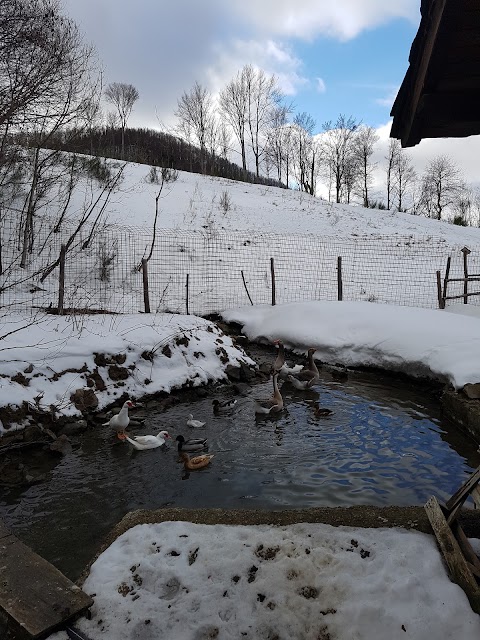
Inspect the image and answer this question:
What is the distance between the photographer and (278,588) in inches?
101

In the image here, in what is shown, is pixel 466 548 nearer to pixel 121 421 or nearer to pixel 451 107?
pixel 451 107

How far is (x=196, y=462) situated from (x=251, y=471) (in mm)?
662

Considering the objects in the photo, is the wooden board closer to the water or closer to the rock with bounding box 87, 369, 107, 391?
the water

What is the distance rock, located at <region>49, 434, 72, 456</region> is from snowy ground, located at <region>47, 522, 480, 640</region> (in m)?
2.89

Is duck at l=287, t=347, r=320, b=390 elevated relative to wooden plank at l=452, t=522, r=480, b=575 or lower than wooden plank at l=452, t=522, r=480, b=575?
lower

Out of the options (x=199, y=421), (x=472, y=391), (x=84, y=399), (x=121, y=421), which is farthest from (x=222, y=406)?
(x=472, y=391)

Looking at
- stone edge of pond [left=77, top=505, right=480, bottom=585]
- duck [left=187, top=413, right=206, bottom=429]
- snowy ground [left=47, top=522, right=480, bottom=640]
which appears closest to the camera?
snowy ground [left=47, top=522, right=480, bottom=640]

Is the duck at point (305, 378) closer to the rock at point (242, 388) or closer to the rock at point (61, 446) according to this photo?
the rock at point (242, 388)

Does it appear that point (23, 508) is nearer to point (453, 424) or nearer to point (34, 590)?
point (34, 590)

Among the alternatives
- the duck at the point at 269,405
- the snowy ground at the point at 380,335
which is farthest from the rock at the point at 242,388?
the snowy ground at the point at 380,335

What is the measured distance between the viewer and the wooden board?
95.5 inches

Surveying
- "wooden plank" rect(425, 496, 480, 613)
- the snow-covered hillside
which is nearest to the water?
"wooden plank" rect(425, 496, 480, 613)

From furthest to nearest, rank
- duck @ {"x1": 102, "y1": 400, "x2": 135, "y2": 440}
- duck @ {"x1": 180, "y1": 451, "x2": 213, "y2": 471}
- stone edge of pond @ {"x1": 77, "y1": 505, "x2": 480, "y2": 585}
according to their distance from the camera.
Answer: duck @ {"x1": 102, "y1": 400, "x2": 135, "y2": 440} < duck @ {"x1": 180, "y1": 451, "x2": 213, "y2": 471} < stone edge of pond @ {"x1": 77, "y1": 505, "x2": 480, "y2": 585}

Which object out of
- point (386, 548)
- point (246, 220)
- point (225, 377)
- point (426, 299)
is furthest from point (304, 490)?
point (246, 220)
